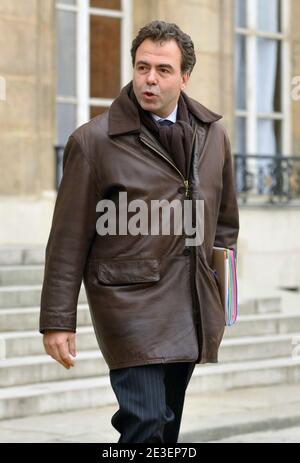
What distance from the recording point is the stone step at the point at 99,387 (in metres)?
8.59

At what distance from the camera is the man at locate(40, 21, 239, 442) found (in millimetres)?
4926

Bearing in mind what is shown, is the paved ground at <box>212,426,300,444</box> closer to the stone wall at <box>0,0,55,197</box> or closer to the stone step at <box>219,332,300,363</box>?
the stone step at <box>219,332,300,363</box>

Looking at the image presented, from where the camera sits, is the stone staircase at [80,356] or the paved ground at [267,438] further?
the stone staircase at [80,356]

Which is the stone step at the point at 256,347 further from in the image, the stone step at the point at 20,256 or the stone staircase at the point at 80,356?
the stone step at the point at 20,256

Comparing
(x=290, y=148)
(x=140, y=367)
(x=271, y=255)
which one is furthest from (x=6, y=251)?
(x=140, y=367)

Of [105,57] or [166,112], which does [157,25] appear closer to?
[166,112]

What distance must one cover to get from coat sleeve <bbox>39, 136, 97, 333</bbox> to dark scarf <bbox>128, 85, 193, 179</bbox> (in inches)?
11.7

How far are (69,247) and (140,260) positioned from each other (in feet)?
0.89

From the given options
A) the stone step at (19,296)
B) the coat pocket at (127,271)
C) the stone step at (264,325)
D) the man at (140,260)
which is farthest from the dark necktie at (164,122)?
the stone step at (264,325)

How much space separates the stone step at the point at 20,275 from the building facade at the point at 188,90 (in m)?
1.53

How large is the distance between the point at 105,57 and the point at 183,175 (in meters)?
9.59

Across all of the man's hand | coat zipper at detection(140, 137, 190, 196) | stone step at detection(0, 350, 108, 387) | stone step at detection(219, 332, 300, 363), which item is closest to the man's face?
coat zipper at detection(140, 137, 190, 196)

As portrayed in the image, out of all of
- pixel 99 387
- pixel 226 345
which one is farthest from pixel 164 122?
pixel 226 345
